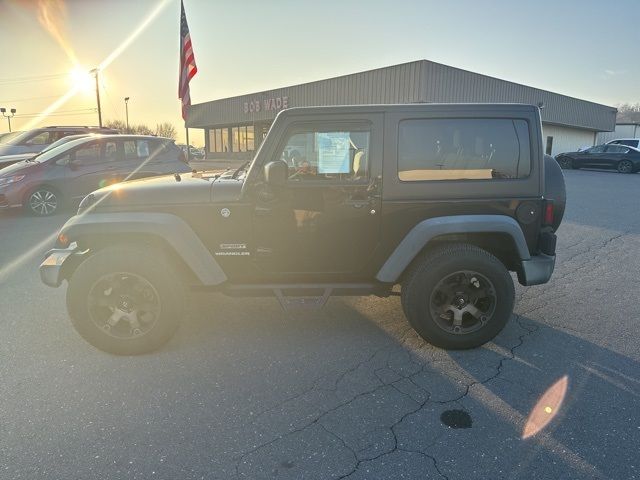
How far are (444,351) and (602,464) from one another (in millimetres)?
1315

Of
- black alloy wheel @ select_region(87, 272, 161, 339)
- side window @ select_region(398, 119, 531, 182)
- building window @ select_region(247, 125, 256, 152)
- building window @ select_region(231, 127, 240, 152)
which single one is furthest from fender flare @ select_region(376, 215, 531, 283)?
building window @ select_region(231, 127, 240, 152)

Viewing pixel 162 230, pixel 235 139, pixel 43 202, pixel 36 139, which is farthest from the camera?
pixel 235 139

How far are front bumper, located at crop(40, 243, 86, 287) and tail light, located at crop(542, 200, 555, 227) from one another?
3846 mm

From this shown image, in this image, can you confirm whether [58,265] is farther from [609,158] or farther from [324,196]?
[609,158]

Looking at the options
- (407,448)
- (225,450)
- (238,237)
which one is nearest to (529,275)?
(407,448)

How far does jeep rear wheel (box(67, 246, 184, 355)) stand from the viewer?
3172 millimetres

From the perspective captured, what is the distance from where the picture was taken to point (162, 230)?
126 inches

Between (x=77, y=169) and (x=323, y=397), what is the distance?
334 inches

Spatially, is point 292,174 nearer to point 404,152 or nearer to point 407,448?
point 404,152

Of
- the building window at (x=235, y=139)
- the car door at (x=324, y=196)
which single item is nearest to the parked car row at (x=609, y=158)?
the car door at (x=324, y=196)

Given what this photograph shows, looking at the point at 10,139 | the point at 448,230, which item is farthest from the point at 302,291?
the point at 10,139

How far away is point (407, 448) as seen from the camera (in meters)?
2.26

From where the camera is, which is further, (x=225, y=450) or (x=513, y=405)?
(x=513, y=405)

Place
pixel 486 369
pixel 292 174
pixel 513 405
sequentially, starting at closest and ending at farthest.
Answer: pixel 513 405, pixel 486 369, pixel 292 174
